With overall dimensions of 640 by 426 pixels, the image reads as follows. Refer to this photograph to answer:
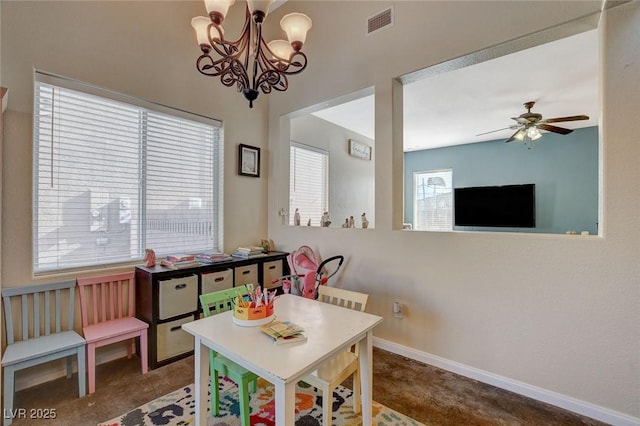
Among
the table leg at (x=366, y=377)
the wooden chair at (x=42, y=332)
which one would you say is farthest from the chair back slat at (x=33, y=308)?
the table leg at (x=366, y=377)

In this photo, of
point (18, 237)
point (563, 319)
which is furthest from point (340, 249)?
point (18, 237)

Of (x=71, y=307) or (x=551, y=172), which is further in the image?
(x=551, y=172)

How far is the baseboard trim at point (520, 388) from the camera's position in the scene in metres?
1.81

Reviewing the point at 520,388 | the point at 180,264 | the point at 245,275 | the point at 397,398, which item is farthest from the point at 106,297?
the point at 520,388

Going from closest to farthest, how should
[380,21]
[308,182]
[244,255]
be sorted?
1. [380,21]
2. [244,255]
3. [308,182]

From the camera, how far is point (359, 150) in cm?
586

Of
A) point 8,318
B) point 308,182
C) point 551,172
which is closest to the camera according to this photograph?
point 8,318

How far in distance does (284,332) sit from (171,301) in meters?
1.54

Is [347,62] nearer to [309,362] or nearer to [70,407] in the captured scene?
[309,362]

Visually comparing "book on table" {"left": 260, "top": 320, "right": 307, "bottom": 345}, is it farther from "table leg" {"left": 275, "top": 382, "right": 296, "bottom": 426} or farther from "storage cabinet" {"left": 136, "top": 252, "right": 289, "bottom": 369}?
"storage cabinet" {"left": 136, "top": 252, "right": 289, "bottom": 369}

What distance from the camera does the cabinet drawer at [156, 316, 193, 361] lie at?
2.44m

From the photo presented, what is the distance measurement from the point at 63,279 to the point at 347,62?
331 centimetres

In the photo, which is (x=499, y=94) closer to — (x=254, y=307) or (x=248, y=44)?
(x=248, y=44)

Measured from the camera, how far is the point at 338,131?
534 centimetres
